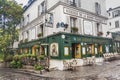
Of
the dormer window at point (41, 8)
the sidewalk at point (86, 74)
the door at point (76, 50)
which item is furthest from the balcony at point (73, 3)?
the sidewalk at point (86, 74)

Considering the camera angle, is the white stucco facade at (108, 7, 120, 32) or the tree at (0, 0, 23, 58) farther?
the white stucco facade at (108, 7, 120, 32)

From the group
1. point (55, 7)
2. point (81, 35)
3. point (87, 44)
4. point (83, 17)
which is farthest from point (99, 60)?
point (55, 7)

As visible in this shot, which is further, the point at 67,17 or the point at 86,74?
the point at 67,17

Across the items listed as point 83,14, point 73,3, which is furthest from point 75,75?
point 83,14

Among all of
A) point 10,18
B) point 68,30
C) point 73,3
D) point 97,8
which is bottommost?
point 68,30

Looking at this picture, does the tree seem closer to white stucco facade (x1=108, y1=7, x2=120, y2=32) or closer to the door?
the door

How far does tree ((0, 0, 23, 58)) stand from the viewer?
67.0 ft

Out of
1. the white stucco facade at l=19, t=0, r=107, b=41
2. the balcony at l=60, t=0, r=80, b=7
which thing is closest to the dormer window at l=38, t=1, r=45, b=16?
the white stucco facade at l=19, t=0, r=107, b=41

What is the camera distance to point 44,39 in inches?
663

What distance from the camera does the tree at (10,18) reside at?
20.4 meters

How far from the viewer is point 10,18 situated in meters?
22.1

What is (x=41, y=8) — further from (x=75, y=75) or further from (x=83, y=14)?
(x=75, y=75)

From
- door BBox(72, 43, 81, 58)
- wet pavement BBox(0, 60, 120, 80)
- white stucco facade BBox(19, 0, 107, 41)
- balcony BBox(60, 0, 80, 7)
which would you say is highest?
balcony BBox(60, 0, 80, 7)

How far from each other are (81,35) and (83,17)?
261cm
